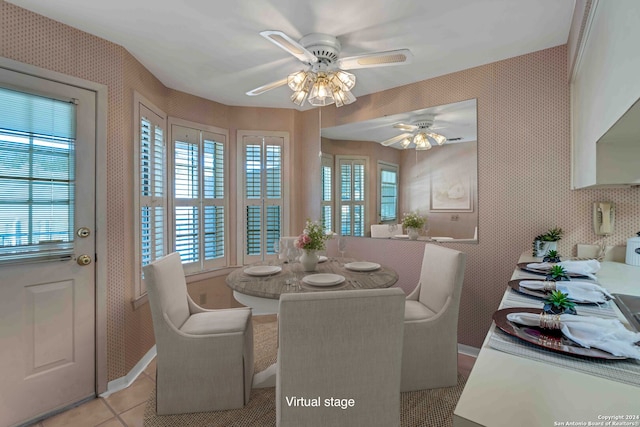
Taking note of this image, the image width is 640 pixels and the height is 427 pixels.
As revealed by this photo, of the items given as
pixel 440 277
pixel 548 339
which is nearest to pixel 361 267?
pixel 440 277

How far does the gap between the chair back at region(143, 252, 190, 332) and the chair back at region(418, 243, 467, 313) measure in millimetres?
1755

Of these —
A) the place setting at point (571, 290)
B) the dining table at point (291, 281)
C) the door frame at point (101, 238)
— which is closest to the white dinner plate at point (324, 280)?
the dining table at point (291, 281)

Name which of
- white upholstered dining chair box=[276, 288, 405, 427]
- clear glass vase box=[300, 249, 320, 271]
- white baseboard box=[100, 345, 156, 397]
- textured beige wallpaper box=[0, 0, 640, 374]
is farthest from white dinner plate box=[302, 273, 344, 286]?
white baseboard box=[100, 345, 156, 397]

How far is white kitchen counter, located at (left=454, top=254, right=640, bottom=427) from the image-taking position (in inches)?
23.0

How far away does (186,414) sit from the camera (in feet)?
6.22

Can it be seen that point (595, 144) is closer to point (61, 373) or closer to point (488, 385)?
point (488, 385)

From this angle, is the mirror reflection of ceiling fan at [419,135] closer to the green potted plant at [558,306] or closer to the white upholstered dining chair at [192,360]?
the green potted plant at [558,306]

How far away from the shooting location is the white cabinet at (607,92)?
925mm

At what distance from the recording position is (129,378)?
92.1 inches

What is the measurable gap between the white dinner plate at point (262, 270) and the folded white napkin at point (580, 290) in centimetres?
154

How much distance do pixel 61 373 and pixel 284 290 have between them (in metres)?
1.59

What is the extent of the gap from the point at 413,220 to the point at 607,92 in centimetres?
192

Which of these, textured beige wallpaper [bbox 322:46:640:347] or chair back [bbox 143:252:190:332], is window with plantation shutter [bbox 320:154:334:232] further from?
chair back [bbox 143:252:190:332]

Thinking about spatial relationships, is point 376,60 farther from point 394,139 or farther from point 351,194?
point 351,194
